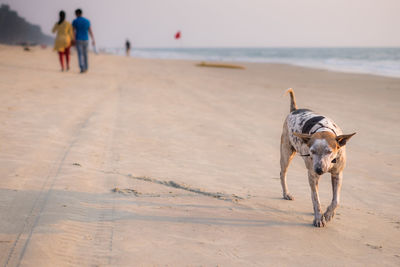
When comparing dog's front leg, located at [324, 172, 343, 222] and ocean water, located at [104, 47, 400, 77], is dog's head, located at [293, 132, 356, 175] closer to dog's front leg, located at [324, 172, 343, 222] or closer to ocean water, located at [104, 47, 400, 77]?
dog's front leg, located at [324, 172, 343, 222]

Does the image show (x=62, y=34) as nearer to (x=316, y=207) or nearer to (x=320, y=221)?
(x=316, y=207)

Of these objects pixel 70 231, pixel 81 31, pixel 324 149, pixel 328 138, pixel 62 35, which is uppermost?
pixel 81 31

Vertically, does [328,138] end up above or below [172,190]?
above

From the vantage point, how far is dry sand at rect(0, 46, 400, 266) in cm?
324

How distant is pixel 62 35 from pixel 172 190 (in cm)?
1359

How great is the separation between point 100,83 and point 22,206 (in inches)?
408

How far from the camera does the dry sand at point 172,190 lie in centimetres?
324

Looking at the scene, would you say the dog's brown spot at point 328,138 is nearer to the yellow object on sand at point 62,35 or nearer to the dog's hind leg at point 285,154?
the dog's hind leg at point 285,154

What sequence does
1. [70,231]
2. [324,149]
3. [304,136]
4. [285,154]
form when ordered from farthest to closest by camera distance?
[285,154] → [304,136] → [324,149] → [70,231]

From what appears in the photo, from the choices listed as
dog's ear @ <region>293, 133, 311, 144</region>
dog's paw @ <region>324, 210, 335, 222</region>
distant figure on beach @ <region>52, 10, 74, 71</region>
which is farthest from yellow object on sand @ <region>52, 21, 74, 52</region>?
dog's paw @ <region>324, 210, 335, 222</region>

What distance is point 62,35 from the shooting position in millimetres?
15836

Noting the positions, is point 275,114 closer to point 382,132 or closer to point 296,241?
point 382,132

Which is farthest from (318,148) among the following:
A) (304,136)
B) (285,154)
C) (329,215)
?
(285,154)

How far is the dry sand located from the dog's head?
776 mm
